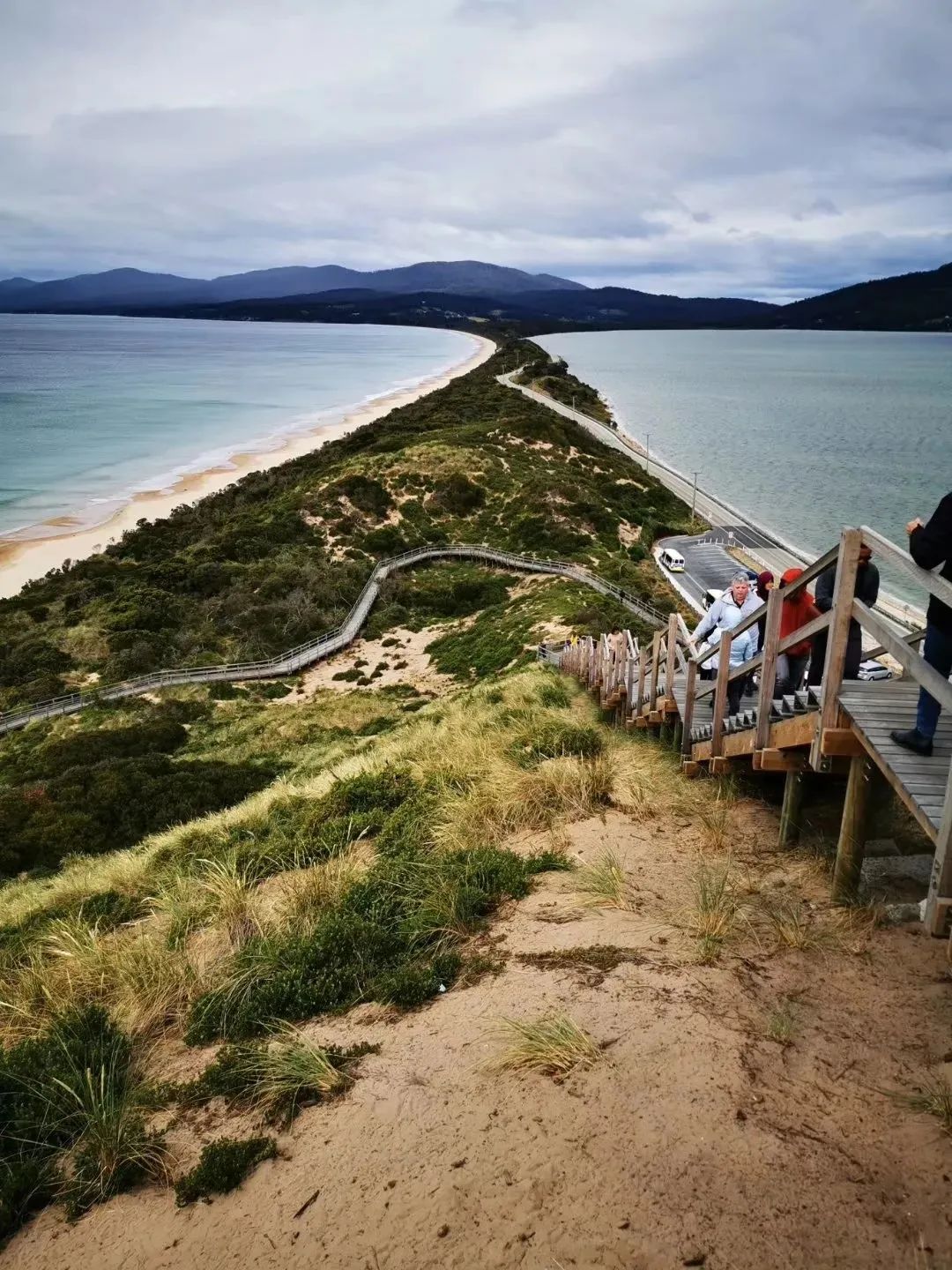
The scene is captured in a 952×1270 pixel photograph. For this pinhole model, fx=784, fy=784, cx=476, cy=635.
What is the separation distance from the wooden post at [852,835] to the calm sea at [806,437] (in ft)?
159

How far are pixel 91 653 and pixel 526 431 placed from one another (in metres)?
37.2

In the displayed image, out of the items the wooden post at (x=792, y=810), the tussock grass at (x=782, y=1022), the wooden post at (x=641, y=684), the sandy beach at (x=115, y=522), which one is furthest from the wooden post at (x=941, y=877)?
the sandy beach at (x=115, y=522)

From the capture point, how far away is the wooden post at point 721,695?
696 centimetres

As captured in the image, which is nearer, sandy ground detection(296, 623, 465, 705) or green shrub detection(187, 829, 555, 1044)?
green shrub detection(187, 829, 555, 1044)

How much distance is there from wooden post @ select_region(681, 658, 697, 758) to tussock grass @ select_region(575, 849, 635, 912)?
91.0 inches

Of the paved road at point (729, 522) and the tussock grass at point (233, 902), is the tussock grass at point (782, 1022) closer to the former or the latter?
the tussock grass at point (233, 902)

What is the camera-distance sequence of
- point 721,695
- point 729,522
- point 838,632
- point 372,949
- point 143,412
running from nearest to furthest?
point 838,632
point 372,949
point 721,695
point 729,522
point 143,412

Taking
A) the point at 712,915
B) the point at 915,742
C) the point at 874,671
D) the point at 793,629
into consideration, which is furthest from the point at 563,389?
the point at 915,742

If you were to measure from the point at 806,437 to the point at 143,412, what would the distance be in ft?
265

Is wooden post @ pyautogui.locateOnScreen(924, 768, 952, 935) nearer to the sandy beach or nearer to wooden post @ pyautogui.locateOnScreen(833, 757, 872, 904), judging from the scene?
wooden post @ pyautogui.locateOnScreen(833, 757, 872, 904)

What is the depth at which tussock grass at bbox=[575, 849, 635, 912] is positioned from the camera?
5639mm

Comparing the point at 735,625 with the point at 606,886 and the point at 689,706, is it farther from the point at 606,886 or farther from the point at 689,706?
the point at 606,886

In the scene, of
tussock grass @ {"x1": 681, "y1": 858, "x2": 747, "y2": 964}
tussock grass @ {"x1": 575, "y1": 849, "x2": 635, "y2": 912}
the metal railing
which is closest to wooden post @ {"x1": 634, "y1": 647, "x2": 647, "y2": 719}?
tussock grass @ {"x1": 575, "y1": 849, "x2": 635, "y2": 912}

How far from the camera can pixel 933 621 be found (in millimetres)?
4316
